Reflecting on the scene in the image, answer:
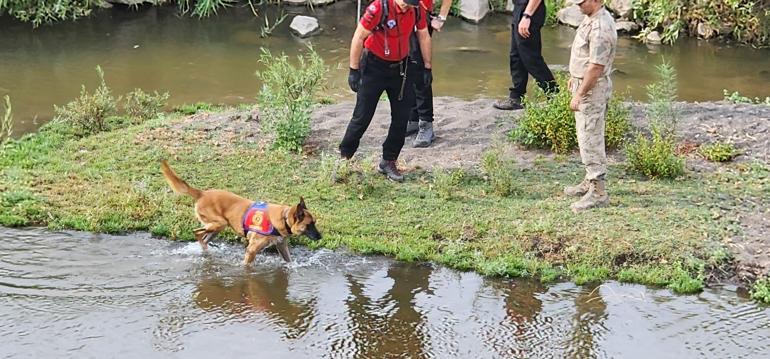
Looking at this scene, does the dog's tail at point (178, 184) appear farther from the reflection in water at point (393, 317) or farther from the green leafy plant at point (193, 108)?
the green leafy plant at point (193, 108)

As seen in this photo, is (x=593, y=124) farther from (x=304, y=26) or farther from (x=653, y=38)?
(x=304, y=26)

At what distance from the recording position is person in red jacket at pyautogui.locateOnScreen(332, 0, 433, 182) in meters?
7.33

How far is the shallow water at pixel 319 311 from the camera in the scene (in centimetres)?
555

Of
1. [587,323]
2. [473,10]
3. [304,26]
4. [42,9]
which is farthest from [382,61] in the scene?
[42,9]

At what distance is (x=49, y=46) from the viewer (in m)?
13.9

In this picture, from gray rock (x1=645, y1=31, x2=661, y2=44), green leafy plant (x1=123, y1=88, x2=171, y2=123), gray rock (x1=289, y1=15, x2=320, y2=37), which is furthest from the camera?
gray rock (x1=289, y1=15, x2=320, y2=37)

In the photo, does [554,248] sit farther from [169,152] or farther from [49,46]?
[49,46]

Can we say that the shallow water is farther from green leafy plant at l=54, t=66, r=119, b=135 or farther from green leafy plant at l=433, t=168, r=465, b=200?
green leafy plant at l=54, t=66, r=119, b=135

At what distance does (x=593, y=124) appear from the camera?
7.12 m

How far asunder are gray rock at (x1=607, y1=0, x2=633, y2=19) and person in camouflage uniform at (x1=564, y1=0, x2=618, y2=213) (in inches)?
333

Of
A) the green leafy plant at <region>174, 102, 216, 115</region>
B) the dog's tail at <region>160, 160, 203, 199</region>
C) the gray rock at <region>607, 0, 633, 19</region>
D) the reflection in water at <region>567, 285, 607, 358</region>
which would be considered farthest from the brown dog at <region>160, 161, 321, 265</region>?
the gray rock at <region>607, 0, 633, 19</region>

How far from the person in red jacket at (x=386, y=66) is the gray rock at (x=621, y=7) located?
7.97 meters

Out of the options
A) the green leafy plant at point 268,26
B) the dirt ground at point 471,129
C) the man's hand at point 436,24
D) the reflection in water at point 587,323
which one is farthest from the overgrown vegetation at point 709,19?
the reflection in water at point 587,323

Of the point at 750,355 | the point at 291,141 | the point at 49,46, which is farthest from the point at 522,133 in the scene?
the point at 49,46
